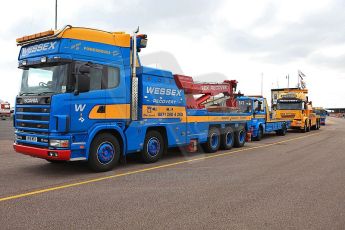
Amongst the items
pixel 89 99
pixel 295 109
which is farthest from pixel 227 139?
pixel 295 109

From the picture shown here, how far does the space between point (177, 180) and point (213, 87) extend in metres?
7.23

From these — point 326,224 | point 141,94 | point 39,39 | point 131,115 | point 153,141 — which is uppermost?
point 39,39

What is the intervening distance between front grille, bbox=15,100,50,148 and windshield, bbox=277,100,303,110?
→ 22414 millimetres

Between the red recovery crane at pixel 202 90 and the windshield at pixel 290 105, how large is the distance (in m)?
12.5

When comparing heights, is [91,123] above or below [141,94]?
below

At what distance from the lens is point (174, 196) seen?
6391 millimetres

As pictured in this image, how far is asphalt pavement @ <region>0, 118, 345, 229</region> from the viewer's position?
4992 mm

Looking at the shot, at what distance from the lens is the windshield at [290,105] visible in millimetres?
26734

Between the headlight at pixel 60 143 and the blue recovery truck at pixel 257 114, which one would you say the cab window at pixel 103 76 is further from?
the blue recovery truck at pixel 257 114

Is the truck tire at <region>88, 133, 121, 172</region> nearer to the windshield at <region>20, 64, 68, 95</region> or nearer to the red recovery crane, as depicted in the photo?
the windshield at <region>20, 64, 68, 95</region>

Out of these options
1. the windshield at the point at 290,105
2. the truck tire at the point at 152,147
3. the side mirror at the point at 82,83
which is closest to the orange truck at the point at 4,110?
the windshield at the point at 290,105

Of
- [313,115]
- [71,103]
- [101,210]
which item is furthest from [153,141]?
[313,115]

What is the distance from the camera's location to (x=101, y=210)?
5.47 meters

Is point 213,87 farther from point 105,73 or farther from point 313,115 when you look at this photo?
point 313,115
